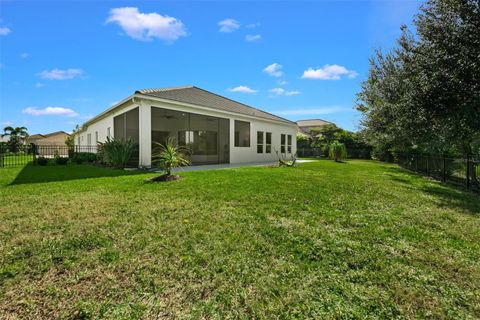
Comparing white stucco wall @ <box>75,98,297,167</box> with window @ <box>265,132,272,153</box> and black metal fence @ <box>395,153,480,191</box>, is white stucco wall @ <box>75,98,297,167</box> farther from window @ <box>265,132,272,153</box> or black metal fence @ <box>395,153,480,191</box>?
black metal fence @ <box>395,153,480,191</box>

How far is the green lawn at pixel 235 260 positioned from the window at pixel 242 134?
1085 centimetres

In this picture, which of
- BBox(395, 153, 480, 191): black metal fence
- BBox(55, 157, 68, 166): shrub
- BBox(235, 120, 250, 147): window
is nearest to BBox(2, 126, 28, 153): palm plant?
BBox(55, 157, 68, 166): shrub

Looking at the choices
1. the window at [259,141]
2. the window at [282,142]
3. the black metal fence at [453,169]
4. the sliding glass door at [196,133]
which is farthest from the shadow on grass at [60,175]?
the window at [282,142]

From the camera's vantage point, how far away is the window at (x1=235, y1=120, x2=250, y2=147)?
51.2ft

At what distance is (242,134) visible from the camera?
16.0 metres

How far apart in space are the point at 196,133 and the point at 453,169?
11.6 m

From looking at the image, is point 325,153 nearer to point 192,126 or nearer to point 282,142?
point 282,142

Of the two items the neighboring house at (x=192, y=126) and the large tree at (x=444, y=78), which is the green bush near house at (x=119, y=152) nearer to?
the neighboring house at (x=192, y=126)

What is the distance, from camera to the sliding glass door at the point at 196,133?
1262 centimetres

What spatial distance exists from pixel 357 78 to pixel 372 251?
1587 cm

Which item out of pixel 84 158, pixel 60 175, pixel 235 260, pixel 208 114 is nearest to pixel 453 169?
pixel 235 260

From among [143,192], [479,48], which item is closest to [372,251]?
Answer: [143,192]

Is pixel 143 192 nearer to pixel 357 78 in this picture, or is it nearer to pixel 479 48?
pixel 479 48

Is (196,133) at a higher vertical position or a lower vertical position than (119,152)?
higher
